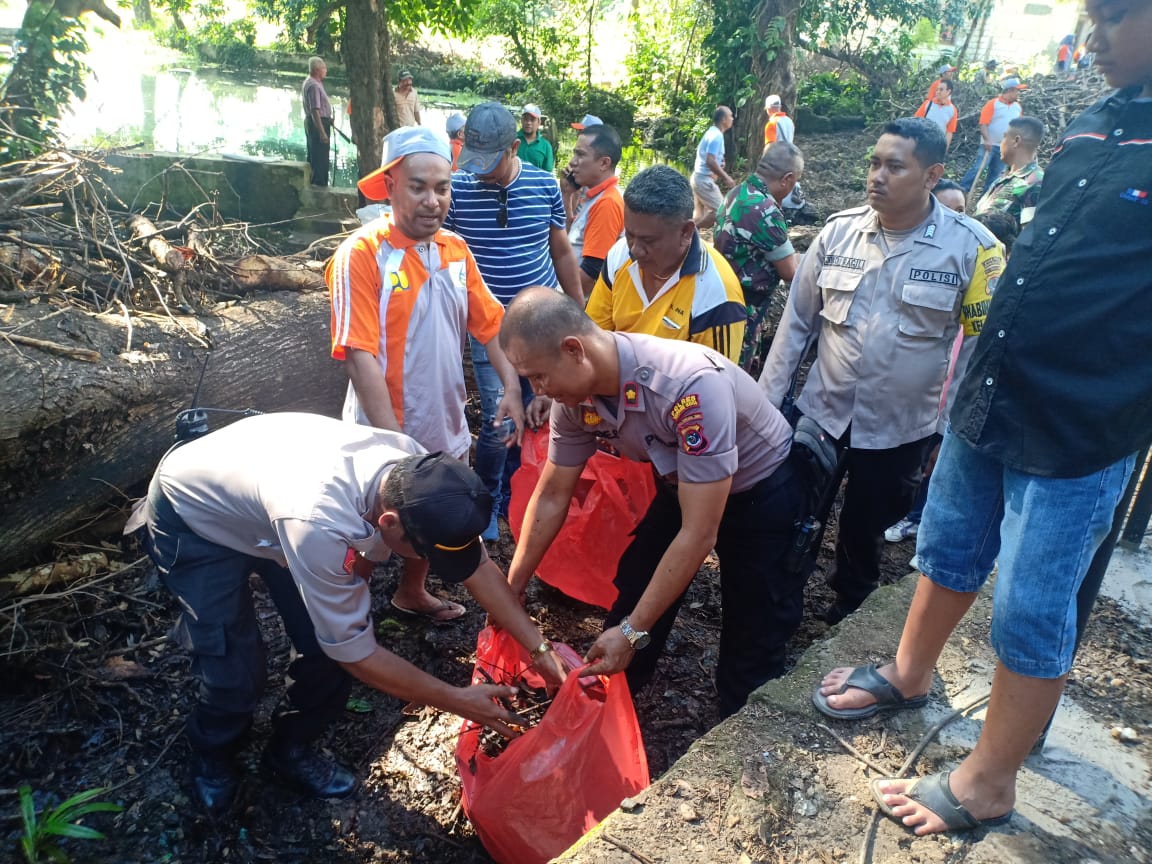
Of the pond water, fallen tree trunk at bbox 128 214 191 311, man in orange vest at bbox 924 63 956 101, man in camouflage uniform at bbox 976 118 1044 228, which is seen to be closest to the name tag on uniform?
man in camouflage uniform at bbox 976 118 1044 228

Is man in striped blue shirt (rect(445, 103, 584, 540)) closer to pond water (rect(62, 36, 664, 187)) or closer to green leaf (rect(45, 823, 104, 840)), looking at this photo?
green leaf (rect(45, 823, 104, 840))

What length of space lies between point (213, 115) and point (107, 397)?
11.9m

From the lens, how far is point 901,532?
3.93 m

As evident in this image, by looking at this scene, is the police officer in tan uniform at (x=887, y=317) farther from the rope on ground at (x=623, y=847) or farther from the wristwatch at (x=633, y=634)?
the rope on ground at (x=623, y=847)

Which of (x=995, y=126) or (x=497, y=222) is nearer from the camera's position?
(x=497, y=222)

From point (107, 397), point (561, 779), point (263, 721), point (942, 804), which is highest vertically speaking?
point (107, 397)

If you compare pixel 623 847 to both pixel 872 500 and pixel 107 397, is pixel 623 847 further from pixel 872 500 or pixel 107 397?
pixel 107 397

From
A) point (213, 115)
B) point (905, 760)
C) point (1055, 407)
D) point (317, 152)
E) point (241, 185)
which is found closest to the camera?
point (1055, 407)

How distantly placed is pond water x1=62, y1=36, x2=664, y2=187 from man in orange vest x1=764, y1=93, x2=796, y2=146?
2.74 m

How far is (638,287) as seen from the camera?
2.79 meters

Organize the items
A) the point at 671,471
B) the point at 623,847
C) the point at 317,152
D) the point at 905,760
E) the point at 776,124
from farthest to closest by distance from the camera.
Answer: the point at 776,124
the point at 317,152
the point at 671,471
the point at 905,760
the point at 623,847

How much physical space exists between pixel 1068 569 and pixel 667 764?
4.94 feet

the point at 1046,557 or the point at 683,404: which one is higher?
the point at 683,404

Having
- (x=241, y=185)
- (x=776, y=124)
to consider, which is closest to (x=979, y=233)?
(x=241, y=185)
